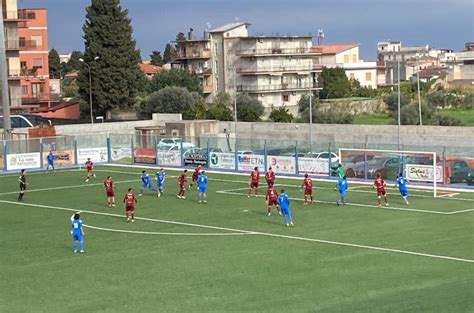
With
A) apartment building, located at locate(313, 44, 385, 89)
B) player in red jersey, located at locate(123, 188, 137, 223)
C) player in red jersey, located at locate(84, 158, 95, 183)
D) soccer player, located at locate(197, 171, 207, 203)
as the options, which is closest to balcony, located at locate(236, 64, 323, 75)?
apartment building, located at locate(313, 44, 385, 89)

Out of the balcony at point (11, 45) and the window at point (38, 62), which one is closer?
the balcony at point (11, 45)

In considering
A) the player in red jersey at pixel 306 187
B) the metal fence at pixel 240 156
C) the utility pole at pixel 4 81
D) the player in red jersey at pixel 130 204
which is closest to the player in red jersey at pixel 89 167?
the metal fence at pixel 240 156

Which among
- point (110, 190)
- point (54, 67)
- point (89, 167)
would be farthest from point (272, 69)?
point (54, 67)

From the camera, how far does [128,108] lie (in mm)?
100875

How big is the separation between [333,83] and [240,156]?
68.8 meters

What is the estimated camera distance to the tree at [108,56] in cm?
9488

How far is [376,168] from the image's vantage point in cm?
4778

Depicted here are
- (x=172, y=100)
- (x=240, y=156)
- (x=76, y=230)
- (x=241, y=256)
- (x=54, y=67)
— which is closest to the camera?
(x=241, y=256)

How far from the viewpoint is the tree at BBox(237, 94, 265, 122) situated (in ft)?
313

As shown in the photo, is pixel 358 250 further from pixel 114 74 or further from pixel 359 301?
pixel 114 74

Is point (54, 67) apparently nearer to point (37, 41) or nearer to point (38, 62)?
point (37, 41)

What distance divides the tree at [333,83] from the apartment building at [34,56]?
4053 centimetres

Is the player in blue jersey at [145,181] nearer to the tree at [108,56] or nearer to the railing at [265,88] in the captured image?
the tree at [108,56]

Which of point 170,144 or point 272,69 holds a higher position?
point 272,69
